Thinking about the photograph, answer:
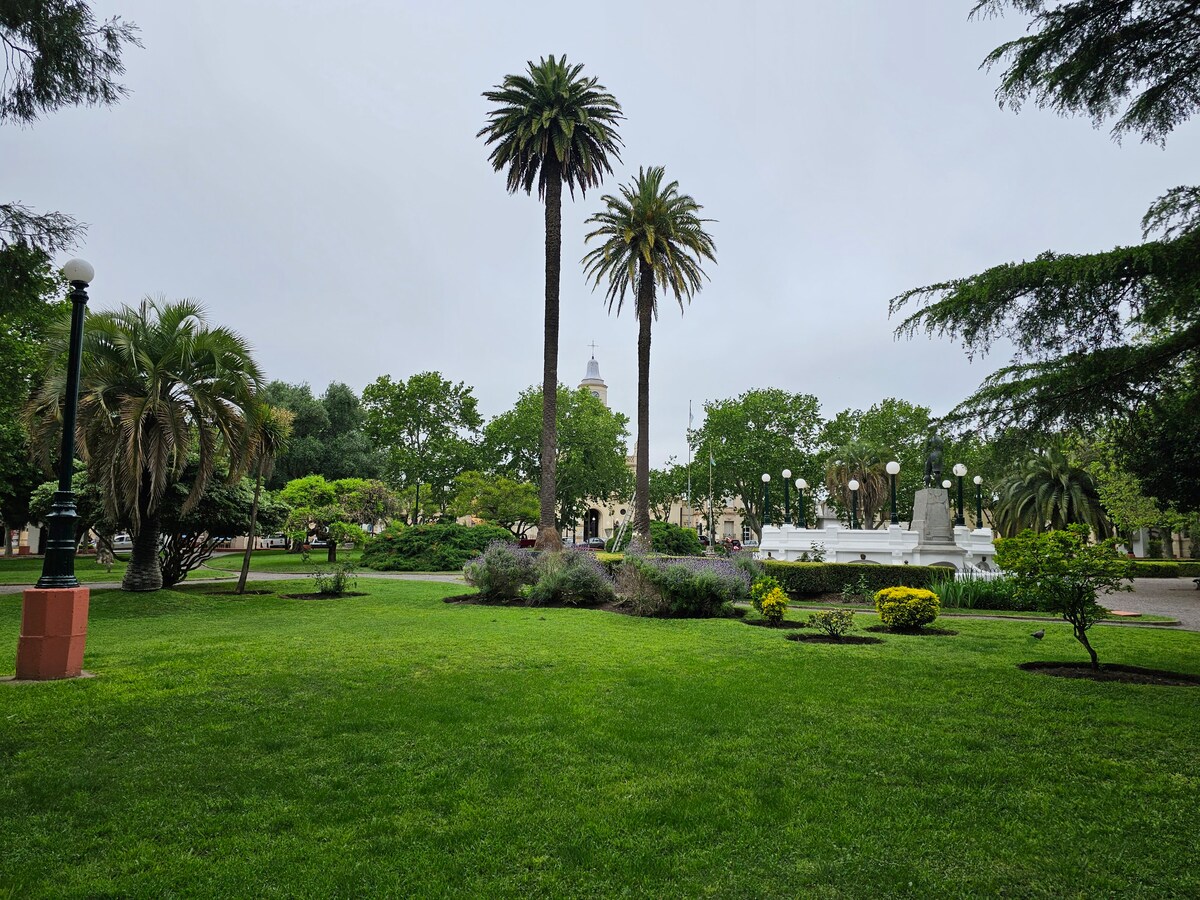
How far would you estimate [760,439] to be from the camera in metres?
52.8

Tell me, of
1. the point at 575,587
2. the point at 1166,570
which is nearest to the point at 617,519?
the point at 1166,570

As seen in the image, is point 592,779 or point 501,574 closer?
point 592,779

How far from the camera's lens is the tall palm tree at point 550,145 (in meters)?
24.5

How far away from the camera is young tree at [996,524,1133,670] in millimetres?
8078

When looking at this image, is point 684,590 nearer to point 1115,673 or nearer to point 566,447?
point 1115,673

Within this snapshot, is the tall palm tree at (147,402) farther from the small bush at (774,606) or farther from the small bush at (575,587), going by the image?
the small bush at (774,606)

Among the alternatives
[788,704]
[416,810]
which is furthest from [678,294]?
[416,810]

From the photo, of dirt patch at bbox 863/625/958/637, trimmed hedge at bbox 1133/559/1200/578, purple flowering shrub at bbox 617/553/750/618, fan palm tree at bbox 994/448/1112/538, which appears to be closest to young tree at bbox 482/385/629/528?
fan palm tree at bbox 994/448/1112/538

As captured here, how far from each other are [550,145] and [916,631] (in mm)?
19891

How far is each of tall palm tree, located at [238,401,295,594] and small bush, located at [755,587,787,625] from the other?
37.4ft

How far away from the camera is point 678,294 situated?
28.1 meters

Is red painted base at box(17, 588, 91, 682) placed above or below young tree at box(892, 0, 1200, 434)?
below

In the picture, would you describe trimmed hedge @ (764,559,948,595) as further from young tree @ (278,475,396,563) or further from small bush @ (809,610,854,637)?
young tree @ (278,475,396,563)

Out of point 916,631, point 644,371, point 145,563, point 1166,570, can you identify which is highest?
point 644,371
